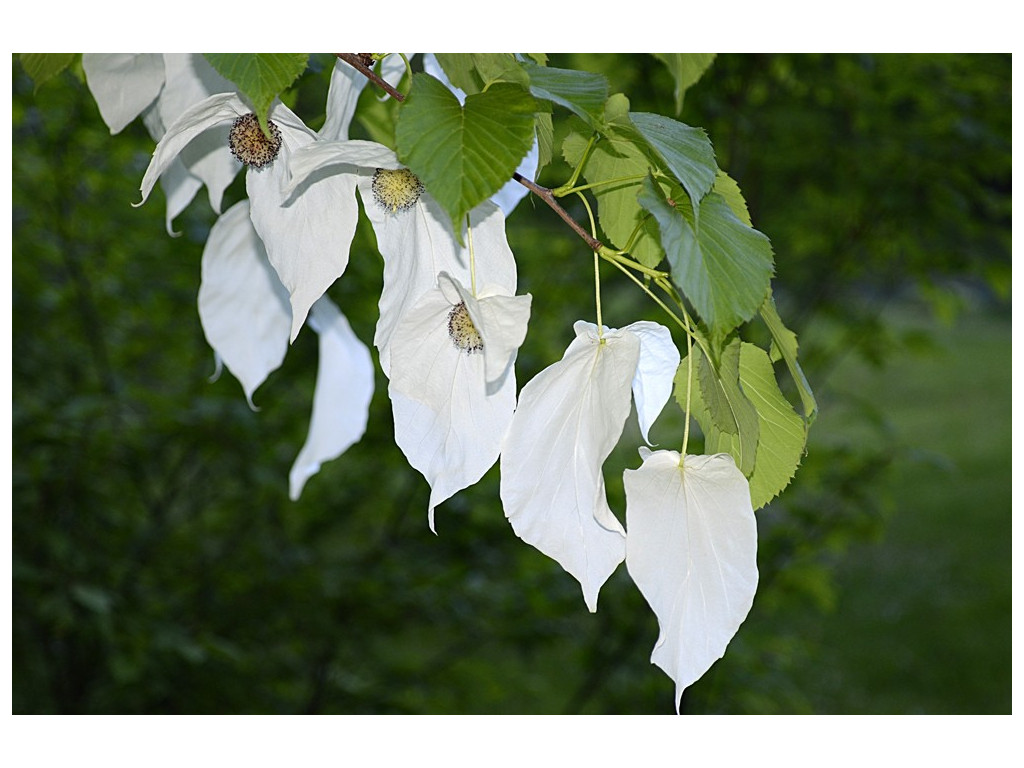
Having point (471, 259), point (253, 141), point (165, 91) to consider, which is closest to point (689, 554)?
point (471, 259)

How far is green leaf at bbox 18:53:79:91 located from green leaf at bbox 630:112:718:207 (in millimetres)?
303

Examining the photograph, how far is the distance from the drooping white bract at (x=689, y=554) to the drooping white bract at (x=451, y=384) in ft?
0.19

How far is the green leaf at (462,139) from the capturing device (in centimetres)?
33

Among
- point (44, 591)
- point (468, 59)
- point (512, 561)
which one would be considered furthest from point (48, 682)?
point (468, 59)

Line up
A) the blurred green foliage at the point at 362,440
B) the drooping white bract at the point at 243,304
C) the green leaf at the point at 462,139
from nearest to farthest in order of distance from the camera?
the green leaf at the point at 462,139 → the drooping white bract at the point at 243,304 → the blurred green foliage at the point at 362,440

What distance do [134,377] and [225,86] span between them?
1.41m

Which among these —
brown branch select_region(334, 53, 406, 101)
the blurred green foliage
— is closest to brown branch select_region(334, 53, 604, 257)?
brown branch select_region(334, 53, 406, 101)

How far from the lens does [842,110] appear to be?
1479 mm

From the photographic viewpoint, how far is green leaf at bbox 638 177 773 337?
1.09ft

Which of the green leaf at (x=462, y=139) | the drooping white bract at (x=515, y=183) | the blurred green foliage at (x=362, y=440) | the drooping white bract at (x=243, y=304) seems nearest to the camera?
the green leaf at (x=462, y=139)

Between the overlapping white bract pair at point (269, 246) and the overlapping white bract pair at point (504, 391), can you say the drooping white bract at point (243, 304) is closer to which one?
the overlapping white bract pair at point (269, 246)

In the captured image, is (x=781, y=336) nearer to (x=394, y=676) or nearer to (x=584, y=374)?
(x=584, y=374)

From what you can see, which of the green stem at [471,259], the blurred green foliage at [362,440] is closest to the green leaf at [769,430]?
the green stem at [471,259]

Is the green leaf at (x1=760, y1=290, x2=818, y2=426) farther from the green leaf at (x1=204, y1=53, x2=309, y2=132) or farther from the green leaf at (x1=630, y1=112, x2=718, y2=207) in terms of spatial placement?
the green leaf at (x1=204, y1=53, x2=309, y2=132)
